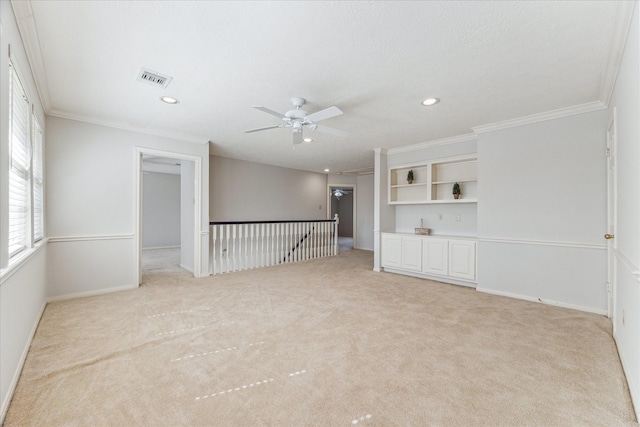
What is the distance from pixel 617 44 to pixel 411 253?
142 inches

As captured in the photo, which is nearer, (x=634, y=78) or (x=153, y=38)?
(x=634, y=78)

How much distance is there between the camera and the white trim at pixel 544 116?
3.23m

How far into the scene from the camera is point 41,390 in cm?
180

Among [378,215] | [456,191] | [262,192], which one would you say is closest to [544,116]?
[456,191]

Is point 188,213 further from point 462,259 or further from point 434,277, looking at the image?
point 462,259

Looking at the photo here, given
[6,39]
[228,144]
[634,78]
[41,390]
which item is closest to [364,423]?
[41,390]

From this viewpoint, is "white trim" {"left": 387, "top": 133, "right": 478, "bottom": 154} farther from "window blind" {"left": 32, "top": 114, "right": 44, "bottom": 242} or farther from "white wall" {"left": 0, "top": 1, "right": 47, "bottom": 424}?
"window blind" {"left": 32, "top": 114, "right": 44, "bottom": 242}

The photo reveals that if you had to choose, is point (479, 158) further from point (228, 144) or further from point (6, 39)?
point (6, 39)

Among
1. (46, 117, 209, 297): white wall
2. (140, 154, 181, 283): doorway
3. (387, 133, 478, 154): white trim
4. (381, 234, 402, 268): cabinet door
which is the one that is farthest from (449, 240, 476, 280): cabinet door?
(140, 154, 181, 283): doorway

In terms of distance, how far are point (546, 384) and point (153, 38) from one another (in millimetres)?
3624

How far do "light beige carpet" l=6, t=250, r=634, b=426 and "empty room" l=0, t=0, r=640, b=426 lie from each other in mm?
20

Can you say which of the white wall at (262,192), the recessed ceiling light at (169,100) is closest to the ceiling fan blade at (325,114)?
the recessed ceiling light at (169,100)

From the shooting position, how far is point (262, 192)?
23.6 feet

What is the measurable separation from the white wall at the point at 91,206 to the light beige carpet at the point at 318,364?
0.44 metres
